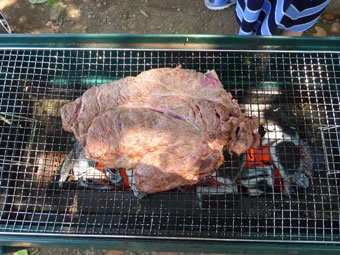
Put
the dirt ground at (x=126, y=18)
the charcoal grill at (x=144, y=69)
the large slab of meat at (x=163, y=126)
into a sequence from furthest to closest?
the dirt ground at (x=126, y=18)
the charcoal grill at (x=144, y=69)
the large slab of meat at (x=163, y=126)

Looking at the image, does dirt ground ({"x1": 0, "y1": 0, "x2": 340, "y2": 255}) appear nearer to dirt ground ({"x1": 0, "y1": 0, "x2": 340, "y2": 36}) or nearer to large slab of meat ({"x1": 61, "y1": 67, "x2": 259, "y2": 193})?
dirt ground ({"x1": 0, "y1": 0, "x2": 340, "y2": 36})

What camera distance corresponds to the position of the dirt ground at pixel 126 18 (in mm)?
4750

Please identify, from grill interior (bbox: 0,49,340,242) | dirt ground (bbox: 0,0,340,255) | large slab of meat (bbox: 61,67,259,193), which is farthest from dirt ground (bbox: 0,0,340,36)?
large slab of meat (bbox: 61,67,259,193)

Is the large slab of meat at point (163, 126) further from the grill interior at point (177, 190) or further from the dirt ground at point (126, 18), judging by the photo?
the dirt ground at point (126, 18)

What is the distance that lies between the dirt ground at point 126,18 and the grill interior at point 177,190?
6.79 ft

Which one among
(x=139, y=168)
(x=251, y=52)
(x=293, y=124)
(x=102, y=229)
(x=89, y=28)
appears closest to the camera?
(x=139, y=168)

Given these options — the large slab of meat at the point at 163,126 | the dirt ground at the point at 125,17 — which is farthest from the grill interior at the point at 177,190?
the dirt ground at the point at 125,17

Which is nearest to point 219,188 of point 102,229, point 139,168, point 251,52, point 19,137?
point 139,168

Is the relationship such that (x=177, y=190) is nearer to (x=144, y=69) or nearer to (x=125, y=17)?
(x=144, y=69)

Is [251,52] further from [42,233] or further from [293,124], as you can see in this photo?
[42,233]

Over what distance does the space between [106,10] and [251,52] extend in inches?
133

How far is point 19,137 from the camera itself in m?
3.05

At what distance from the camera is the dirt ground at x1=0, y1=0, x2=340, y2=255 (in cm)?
475

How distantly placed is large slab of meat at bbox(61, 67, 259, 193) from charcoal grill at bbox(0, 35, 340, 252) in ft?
1.44
